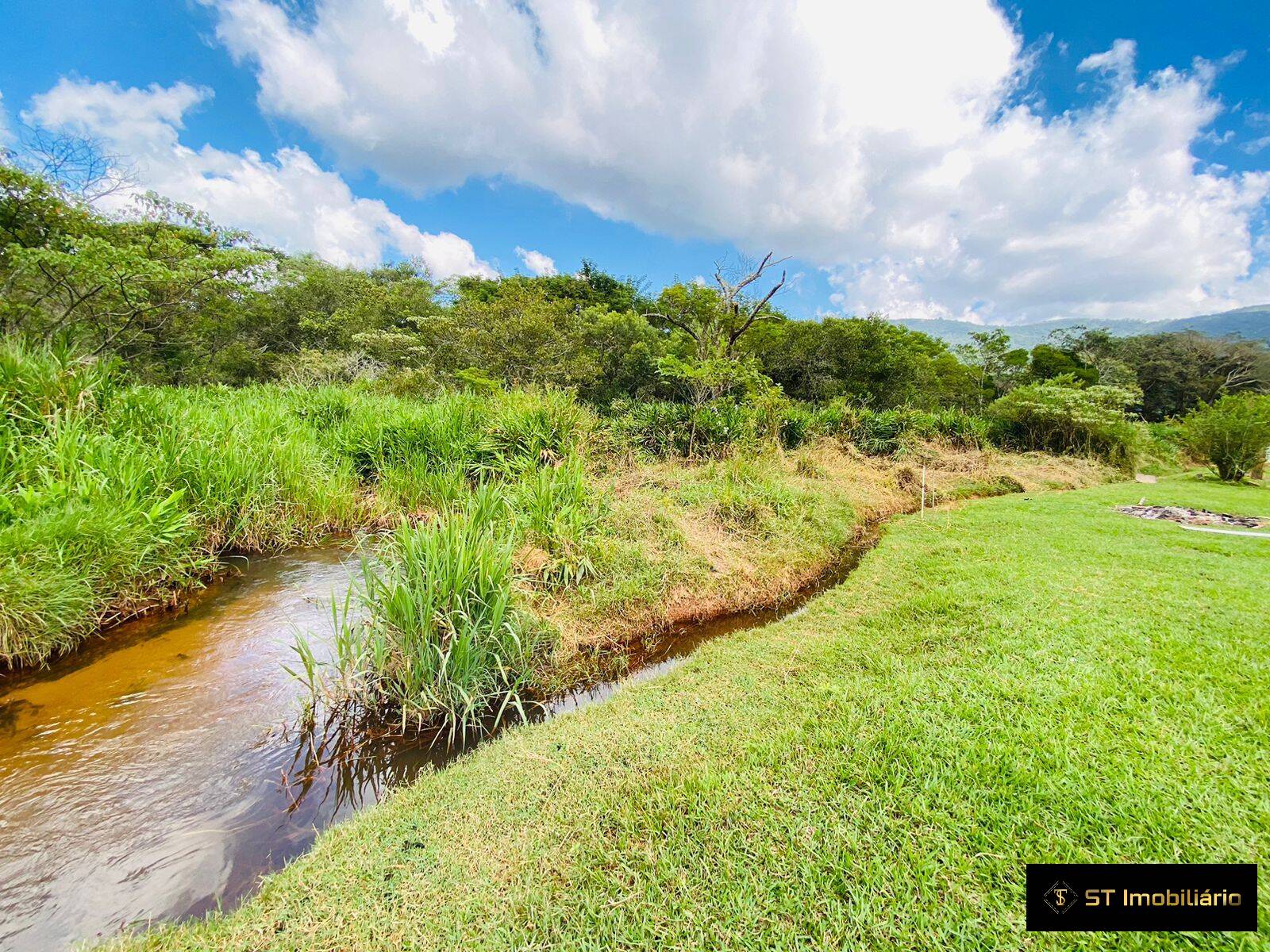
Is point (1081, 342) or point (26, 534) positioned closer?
point (26, 534)

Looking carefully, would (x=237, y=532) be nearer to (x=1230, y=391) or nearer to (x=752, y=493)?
(x=752, y=493)

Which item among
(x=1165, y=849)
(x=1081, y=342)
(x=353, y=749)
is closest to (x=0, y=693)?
(x=353, y=749)

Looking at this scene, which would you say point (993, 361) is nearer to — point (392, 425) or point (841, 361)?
point (841, 361)

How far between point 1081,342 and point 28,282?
161 ft

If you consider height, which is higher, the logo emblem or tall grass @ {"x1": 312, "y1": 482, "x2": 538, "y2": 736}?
tall grass @ {"x1": 312, "y1": 482, "x2": 538, "y2": 736}

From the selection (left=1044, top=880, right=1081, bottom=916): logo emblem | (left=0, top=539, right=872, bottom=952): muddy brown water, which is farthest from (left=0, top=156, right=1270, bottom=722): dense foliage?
(left=1044, top=880, right=1081, bottom=916): logo emblem

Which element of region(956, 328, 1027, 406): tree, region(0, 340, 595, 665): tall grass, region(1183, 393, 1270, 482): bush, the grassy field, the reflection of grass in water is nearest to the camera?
the reflection of grass in water

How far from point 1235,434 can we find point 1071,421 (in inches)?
121

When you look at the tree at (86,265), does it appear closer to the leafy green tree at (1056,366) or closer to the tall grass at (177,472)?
the tall grass at (177,472)

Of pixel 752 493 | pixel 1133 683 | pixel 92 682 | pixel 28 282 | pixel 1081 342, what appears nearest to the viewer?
pixel 1133 683

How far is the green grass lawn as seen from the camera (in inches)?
57.6

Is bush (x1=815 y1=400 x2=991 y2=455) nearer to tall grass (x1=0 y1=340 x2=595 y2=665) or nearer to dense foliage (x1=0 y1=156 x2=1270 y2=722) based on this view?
dense foliage (x1=0 y1=156 x2=1270 y2=722)

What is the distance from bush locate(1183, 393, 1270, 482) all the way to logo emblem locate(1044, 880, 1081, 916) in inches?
575

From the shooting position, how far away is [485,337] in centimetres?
1408
